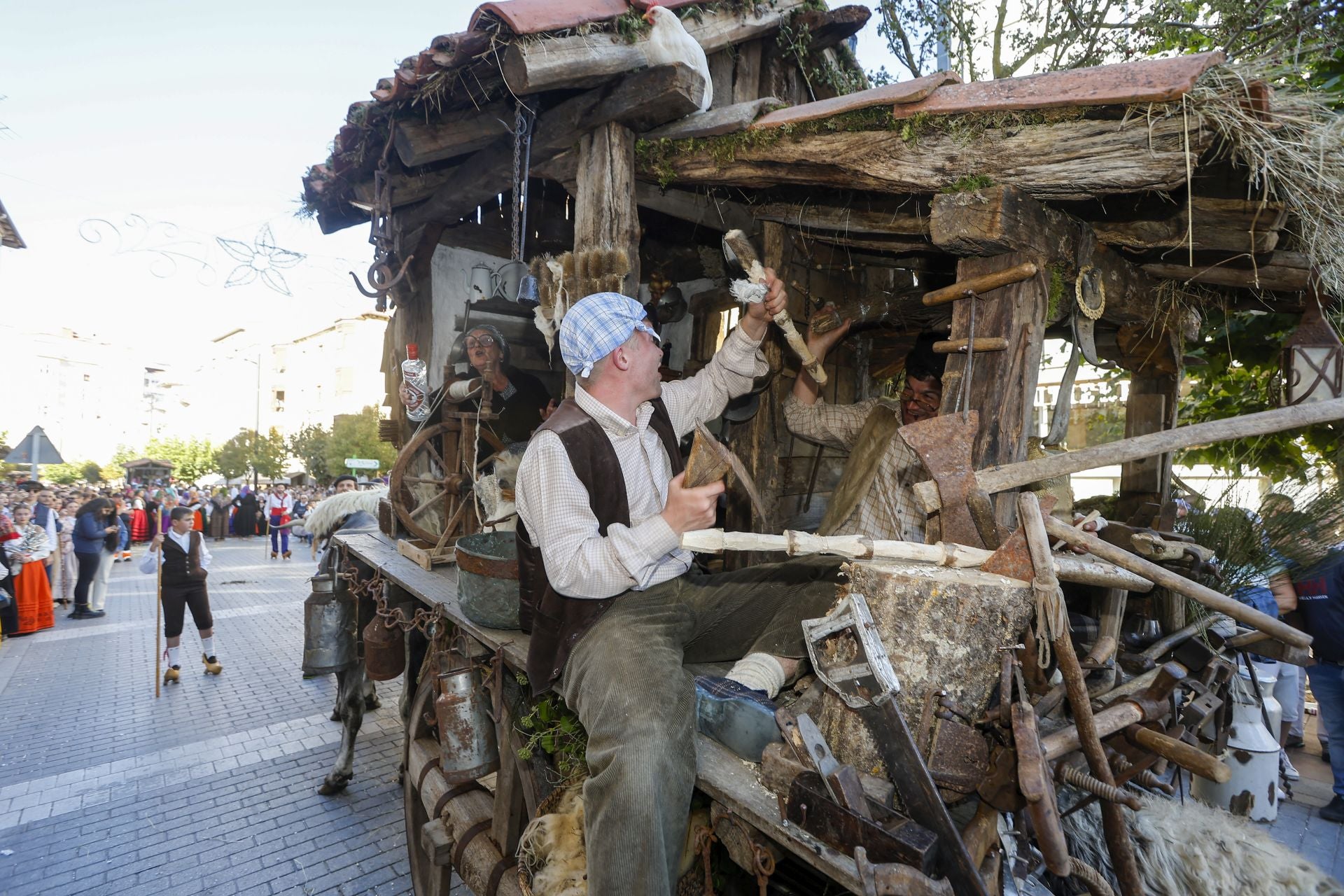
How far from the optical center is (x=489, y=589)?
2873mm

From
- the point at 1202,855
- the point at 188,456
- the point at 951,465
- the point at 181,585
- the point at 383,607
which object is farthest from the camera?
the point at 188,456

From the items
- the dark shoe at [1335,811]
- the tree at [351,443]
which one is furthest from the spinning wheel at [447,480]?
the tree at [351,443]

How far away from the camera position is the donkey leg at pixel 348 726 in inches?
185

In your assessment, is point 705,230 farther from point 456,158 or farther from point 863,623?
point 863,623

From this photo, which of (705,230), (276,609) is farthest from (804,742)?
(276,609)

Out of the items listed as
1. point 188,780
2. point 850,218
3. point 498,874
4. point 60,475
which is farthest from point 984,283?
point 60,475

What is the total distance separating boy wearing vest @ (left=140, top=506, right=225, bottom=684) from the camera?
23.0 ft

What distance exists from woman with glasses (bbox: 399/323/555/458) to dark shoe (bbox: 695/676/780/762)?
2811mm

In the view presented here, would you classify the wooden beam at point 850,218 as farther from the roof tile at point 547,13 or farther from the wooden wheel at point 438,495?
the wooden wheel at point 438,495

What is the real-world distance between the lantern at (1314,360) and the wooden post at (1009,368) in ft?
4.71

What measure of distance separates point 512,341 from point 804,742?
17.6ft

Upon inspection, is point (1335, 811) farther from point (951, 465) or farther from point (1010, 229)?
point (1010, 229)

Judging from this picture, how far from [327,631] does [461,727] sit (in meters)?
2.54

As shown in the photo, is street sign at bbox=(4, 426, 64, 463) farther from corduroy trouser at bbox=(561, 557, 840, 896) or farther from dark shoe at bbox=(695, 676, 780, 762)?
dark shoe at bbox=(695, 676, 780, 762)
